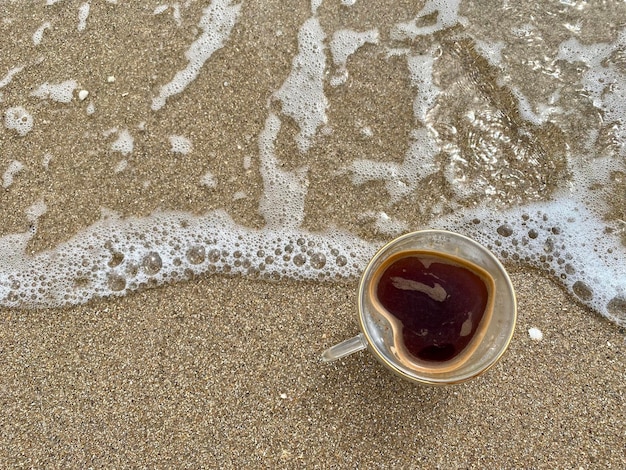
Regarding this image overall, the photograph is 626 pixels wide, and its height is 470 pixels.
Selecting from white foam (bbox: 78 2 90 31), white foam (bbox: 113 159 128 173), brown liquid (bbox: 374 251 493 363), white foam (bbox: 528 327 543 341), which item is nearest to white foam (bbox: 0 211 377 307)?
white foam (bbox: 113 159 128 173)

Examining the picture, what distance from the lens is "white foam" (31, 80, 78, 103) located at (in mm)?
1823

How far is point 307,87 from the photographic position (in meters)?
1.85

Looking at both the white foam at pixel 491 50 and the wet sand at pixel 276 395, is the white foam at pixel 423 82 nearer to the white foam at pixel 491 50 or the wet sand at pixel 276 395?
the white foam at pixel 491 50

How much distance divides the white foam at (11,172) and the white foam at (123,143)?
320 mm

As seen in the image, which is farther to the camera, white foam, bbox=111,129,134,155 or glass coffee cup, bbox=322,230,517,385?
white foam, bbox=111,129,134,155

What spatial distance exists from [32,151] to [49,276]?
17.1 inches

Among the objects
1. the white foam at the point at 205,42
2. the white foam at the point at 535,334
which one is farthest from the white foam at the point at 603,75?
the white foam at the point at 205,42

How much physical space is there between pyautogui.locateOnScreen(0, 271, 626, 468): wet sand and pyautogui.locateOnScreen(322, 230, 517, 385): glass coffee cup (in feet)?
0.82

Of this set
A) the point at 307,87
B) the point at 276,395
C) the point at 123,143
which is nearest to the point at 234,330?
the point at 276,395

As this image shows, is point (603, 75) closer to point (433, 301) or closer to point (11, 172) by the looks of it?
point (433, 301)

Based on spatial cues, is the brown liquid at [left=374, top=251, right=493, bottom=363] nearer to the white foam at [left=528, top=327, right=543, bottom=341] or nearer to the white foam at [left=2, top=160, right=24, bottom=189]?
the white foam at [left=528, top=327, right=543, bottom=341]

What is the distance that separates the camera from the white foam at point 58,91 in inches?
71.8

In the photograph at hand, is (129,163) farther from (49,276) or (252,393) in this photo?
(252,393)

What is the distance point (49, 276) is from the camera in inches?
67.7
